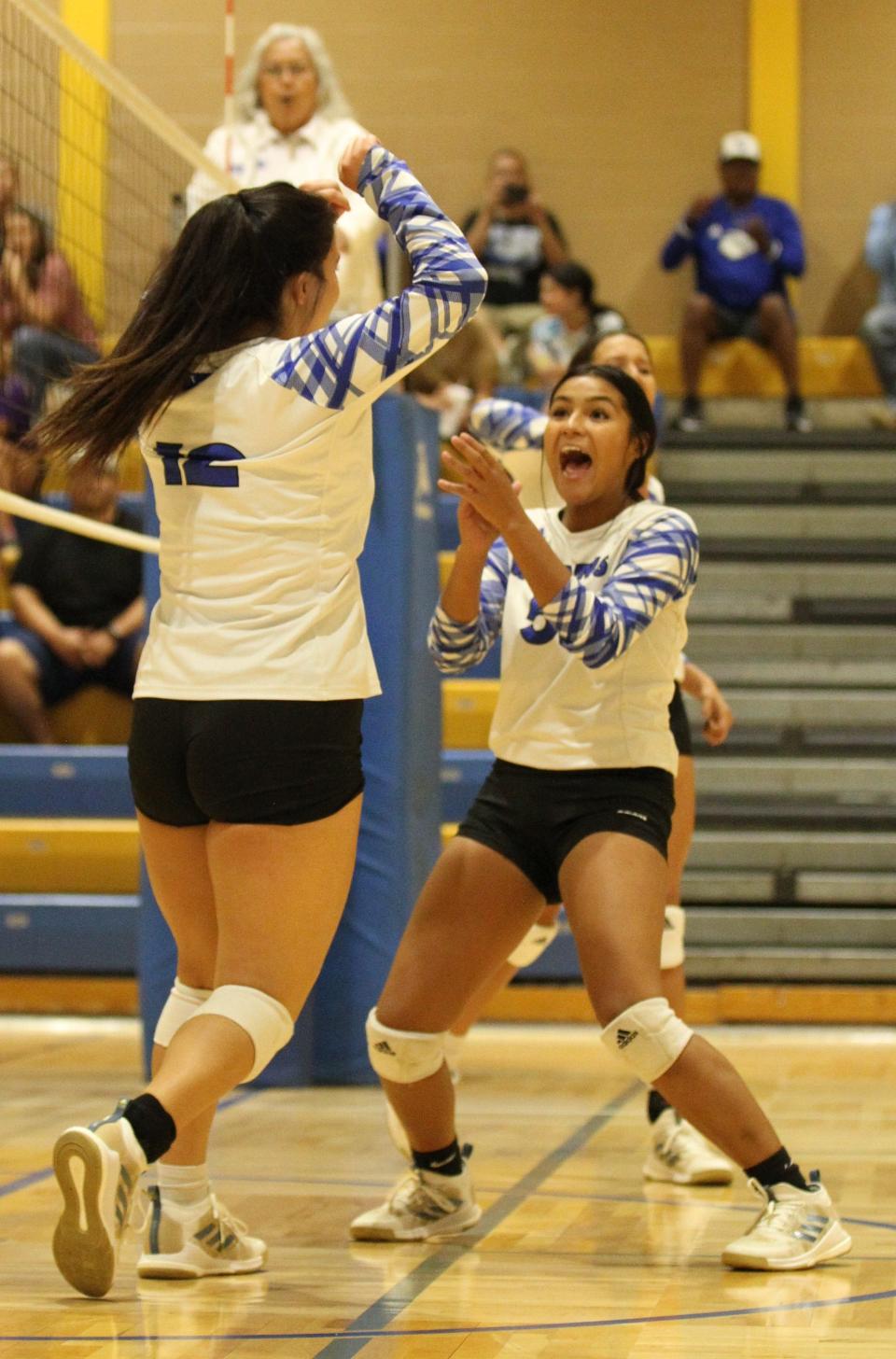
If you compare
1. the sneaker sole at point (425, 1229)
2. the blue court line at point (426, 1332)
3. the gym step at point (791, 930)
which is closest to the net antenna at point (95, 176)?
the gym step at point (791, 930)

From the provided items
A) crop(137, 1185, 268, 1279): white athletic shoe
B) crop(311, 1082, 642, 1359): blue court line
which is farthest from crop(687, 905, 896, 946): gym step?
crop(137, 1185, 268, 1279): white athletic shoe

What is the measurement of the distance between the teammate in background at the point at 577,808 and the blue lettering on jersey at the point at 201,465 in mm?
329

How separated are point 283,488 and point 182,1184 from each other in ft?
3.44

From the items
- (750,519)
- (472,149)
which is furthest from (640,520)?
(472,149)

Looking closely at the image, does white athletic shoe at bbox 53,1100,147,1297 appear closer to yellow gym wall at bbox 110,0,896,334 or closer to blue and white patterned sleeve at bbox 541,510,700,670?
blue and white patterned sleeve at bbox 541,510,700,670

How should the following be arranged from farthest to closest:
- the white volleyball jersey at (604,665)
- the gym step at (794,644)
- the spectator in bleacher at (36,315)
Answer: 1. the gym step at (794,644)
2. the spectator in bleacher at (36,315)
3. the white volleyball jersey at (604,665)

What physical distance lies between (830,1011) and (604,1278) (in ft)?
11.8

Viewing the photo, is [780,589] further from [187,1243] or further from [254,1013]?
[254,1013]

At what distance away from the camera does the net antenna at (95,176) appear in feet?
31.0

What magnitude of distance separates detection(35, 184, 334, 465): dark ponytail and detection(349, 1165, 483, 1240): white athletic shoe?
1362mm

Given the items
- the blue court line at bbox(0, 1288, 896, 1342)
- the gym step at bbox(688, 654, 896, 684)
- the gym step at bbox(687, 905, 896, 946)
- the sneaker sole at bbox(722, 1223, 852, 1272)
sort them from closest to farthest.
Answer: the blue court line at bbox(0, 1288, 896, 1342)
the sneaker sole at bbox(722, 1223, 852, 1272)
the gym step at bbox(687, 905, 896, 946)
the gym step at bbox(688, 654, 896, 684)

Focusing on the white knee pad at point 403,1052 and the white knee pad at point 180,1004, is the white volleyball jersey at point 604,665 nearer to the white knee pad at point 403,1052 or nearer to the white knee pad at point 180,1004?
the white knee pad at point 403,1052

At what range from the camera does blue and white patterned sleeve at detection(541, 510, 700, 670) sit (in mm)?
2957

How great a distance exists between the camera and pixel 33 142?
1008 centimetres
